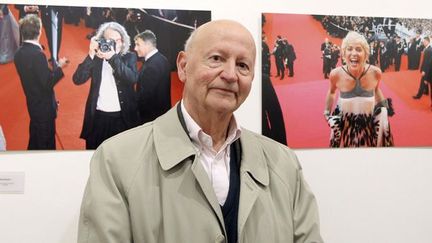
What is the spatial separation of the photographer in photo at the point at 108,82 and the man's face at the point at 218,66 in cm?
28

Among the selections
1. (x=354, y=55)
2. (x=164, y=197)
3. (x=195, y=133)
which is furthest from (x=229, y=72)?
(x=354, y=55)

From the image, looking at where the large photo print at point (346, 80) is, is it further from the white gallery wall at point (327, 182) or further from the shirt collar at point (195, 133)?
the shirt collar at point (195, 133)

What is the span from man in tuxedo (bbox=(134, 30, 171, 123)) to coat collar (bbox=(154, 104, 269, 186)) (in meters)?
0.19

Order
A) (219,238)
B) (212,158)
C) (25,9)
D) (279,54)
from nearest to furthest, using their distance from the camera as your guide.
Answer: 1. (219,238)
2. (212,158)
3. (25,9)
4. (279,54)

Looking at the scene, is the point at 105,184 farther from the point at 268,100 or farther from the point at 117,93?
the point at 268,100

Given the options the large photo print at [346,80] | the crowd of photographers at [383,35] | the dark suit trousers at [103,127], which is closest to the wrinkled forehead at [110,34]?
the dark suit trousers at [103,127]

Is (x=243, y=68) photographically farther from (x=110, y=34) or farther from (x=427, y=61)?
(x=427, y=61)

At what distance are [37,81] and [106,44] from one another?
0.22 meters

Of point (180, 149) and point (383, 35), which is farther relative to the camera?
point (383, 35)

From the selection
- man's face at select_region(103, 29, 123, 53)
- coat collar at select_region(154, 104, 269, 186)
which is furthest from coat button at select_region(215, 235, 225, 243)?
man's face at select_region(103, 29, 123, 53)

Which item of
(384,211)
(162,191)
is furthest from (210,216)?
(384,211)

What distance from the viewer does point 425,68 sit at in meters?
1.21

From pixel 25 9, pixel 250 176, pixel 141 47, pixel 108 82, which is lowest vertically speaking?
pixel 250 176

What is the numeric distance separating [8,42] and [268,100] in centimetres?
77
